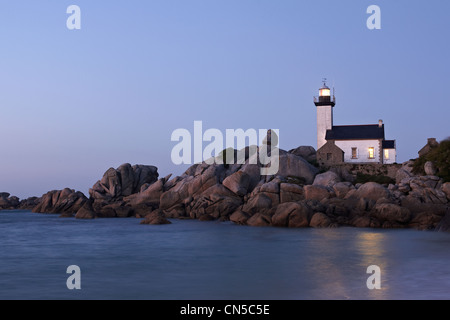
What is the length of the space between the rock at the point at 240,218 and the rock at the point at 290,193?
3.20 metres

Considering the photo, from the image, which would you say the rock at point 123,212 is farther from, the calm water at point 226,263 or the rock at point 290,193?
the rock at point 290,193

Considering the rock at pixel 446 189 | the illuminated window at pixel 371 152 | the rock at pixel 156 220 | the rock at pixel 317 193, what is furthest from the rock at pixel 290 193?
the illuminated window at pixel 371 152

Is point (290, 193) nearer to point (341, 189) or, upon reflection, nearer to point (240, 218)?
point (341, 189)

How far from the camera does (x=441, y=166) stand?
36.1 m

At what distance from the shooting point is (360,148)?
48.2 m

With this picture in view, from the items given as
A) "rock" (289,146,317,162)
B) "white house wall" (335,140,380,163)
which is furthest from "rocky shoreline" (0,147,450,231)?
"white house wall" (335,140,380,163)

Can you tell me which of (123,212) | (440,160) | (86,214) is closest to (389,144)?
(440,160)

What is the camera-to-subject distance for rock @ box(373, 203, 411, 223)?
2798 cm

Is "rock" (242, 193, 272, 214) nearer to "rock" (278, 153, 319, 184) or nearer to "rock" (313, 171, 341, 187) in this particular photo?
"rock" (313, 171, 341, 187)

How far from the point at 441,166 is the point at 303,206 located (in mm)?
13582

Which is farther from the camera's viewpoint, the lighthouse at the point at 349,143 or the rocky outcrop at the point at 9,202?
the rocky outcrop at the point at 9,202

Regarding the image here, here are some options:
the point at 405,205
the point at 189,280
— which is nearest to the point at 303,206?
the point at 405,205

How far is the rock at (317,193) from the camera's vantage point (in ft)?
106
